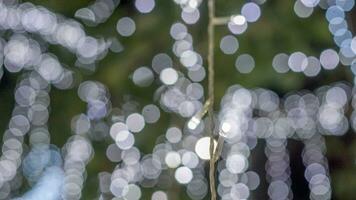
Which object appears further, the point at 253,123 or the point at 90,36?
the point at 253,123

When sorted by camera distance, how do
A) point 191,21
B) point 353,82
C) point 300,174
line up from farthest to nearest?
1. point 300,174
2. point 353,82
3. point 191,21

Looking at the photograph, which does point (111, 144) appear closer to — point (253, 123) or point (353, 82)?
point (253, 123)

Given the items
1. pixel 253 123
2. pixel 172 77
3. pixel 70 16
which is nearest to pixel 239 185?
pixel 253 123

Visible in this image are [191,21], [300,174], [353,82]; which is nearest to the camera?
[191,21]

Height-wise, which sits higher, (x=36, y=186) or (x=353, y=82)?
(x=353, y=82)

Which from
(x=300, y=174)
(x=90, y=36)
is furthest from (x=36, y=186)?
(x=300, y=174)

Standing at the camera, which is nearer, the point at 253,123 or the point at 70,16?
the point at 70,16

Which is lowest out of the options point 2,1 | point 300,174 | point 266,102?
point 300,174

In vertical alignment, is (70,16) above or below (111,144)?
above

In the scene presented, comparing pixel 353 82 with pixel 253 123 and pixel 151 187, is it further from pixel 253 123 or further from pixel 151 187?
pixel 151 187
